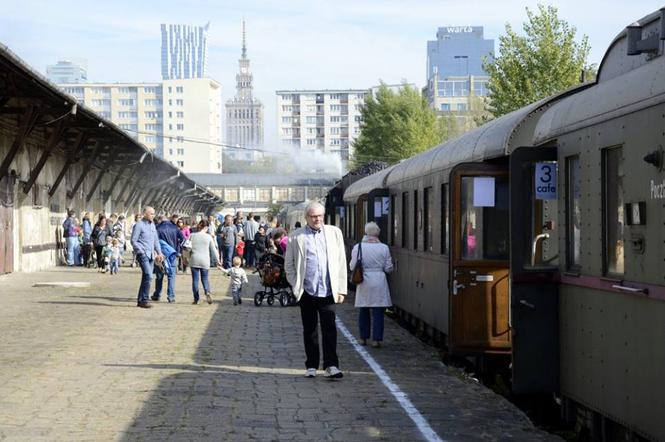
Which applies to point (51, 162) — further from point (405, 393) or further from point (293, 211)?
point (293, 211)

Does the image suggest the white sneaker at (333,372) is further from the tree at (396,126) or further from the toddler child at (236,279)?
the tree at (396,126)

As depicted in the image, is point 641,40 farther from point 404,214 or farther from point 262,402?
point 404,214

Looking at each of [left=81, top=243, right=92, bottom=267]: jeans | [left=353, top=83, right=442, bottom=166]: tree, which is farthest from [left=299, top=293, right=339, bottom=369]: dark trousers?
[left=353, top=83, right=442, bottom=166]: tree

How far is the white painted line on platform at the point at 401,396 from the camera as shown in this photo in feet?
29.4

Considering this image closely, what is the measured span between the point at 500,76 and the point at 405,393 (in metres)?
26.3

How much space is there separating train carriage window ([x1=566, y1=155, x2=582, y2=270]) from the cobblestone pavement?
4.60 feet

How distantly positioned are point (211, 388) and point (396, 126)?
211 ft

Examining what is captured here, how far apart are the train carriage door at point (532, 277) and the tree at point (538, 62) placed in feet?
86.7

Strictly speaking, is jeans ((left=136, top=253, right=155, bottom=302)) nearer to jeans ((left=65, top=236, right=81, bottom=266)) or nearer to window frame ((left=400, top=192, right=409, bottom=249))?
window frame ((left=400, top=192, right=409, bottom=249))

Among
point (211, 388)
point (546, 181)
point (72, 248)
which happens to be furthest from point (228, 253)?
point (546, 181)

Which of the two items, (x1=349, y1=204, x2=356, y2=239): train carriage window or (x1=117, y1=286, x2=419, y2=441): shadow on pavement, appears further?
(x1=349, y1=204, x2=356, y2=239): train carriage window

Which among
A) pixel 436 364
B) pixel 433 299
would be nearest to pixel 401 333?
pixel 433 299

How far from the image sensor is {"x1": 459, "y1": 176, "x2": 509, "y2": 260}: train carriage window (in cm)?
1200

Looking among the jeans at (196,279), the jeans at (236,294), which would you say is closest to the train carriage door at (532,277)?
the jeans at (196,279)
